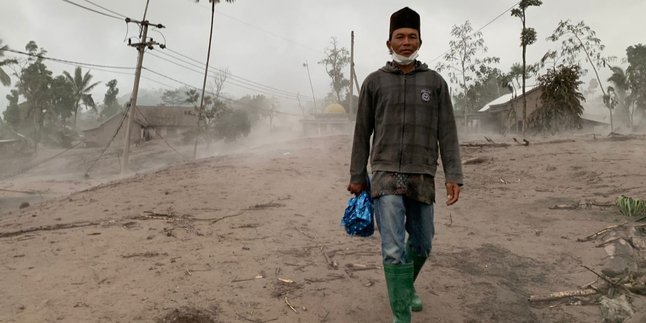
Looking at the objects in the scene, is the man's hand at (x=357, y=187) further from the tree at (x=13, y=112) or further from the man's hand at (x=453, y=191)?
the tree at (x=13, y=112)

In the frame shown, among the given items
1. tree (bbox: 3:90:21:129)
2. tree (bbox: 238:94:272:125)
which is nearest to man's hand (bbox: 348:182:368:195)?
tree (bbox: 238:94:272:125)

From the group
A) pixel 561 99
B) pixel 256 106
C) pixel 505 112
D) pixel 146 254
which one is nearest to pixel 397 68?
pixel 146 254

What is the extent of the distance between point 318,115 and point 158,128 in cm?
1860

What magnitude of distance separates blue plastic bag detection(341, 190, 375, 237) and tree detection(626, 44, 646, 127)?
143 feet

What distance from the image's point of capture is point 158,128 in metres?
44.9

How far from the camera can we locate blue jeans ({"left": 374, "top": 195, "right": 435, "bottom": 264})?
2.51m

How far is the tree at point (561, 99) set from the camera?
1955 cm

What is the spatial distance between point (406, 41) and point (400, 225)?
3.81 ft

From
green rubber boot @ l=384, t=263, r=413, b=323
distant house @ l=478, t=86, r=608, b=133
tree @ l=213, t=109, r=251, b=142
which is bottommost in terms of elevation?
green rubber boot @ l=384, t=263, r=413, b=323

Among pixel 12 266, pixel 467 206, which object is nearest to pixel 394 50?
pixel 12 266

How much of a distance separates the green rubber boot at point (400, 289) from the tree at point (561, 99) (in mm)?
20642

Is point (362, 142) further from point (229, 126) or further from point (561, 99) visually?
point (229, 126)

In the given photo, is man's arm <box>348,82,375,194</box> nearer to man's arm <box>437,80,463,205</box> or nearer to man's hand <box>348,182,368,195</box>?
man's hand <box>348,182,368,195</box>

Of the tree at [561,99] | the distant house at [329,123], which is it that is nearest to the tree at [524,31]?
the tree at [561,99]
